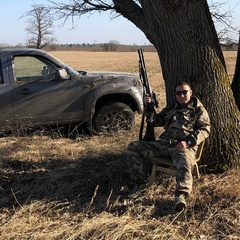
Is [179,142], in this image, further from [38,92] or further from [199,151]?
[38,92]

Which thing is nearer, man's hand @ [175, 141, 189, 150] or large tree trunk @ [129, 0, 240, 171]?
man's hand @ [175, 141, 189, 150]

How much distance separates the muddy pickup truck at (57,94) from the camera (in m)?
6.40

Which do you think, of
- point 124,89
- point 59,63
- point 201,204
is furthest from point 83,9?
point 201,204

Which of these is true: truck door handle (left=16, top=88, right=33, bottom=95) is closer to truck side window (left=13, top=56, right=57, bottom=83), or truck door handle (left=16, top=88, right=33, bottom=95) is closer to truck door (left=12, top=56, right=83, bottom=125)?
truck door (left=12, top=56, right=83, bottom=125)

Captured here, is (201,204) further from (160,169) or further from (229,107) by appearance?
(229,107)

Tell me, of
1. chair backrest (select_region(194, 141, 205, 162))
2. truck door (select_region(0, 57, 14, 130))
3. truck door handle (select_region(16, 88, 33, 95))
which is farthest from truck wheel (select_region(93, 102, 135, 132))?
chair backrest (select_region(194, 141, 205, 162))

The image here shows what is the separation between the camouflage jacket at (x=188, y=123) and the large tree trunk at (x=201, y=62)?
0.29 meters

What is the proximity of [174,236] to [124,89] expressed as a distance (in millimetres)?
4017

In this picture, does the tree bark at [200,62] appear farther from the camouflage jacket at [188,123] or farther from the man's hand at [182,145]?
the man's hand at [182,145]

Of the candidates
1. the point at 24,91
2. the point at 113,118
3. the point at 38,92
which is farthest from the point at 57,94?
the point at 113,118

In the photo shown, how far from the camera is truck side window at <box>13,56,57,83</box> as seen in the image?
6465mm

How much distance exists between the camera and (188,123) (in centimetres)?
406

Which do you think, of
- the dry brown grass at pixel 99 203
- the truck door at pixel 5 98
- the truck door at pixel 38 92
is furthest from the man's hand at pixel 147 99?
the truck door at pixel 5 98

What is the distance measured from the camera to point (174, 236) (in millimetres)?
3305
